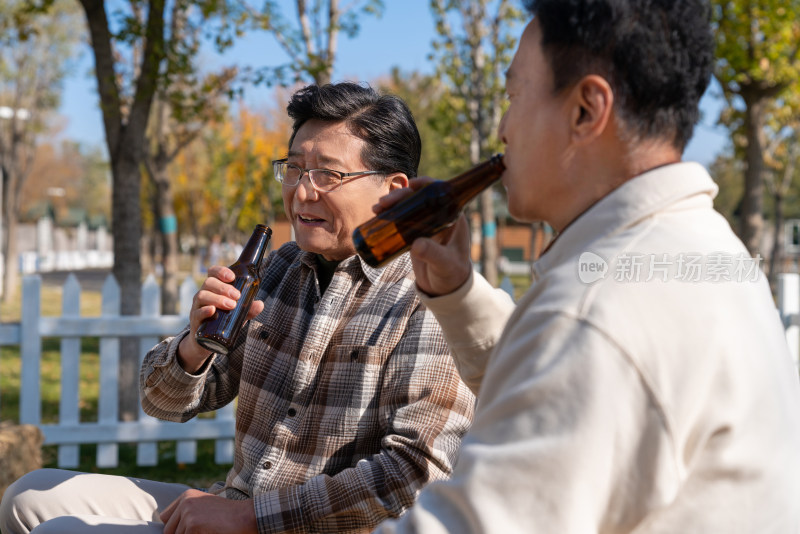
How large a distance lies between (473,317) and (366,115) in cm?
103

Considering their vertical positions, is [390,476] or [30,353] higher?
[390,476]

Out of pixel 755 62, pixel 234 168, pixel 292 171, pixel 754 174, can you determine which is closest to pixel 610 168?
pixel 292 171

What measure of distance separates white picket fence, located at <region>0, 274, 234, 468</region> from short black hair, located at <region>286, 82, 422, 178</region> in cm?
382

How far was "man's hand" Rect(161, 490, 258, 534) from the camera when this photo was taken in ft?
6.27

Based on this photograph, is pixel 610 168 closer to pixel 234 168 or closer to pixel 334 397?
pixel 334 397

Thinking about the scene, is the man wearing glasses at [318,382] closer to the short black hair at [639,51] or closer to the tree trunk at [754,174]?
the short black hair at [639,51]

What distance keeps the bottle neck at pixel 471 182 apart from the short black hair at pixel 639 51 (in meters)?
0.34

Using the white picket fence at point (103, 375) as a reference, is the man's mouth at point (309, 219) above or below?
above

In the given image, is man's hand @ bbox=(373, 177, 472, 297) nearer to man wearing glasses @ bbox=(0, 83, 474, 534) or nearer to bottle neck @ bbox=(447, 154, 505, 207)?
bottle neck @ bbox=(447, 154, 505, 207)

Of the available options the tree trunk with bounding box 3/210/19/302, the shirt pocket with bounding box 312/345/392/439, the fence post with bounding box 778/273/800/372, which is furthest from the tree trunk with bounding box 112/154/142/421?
the tree trunk with bounding box 3/210/19/302

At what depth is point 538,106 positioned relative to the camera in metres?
1.24

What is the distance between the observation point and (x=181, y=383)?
2.34 meters

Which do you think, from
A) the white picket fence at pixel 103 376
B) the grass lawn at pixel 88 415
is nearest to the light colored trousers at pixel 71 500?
the grass lawn at pixel 88 415

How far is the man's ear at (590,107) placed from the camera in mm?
1173
